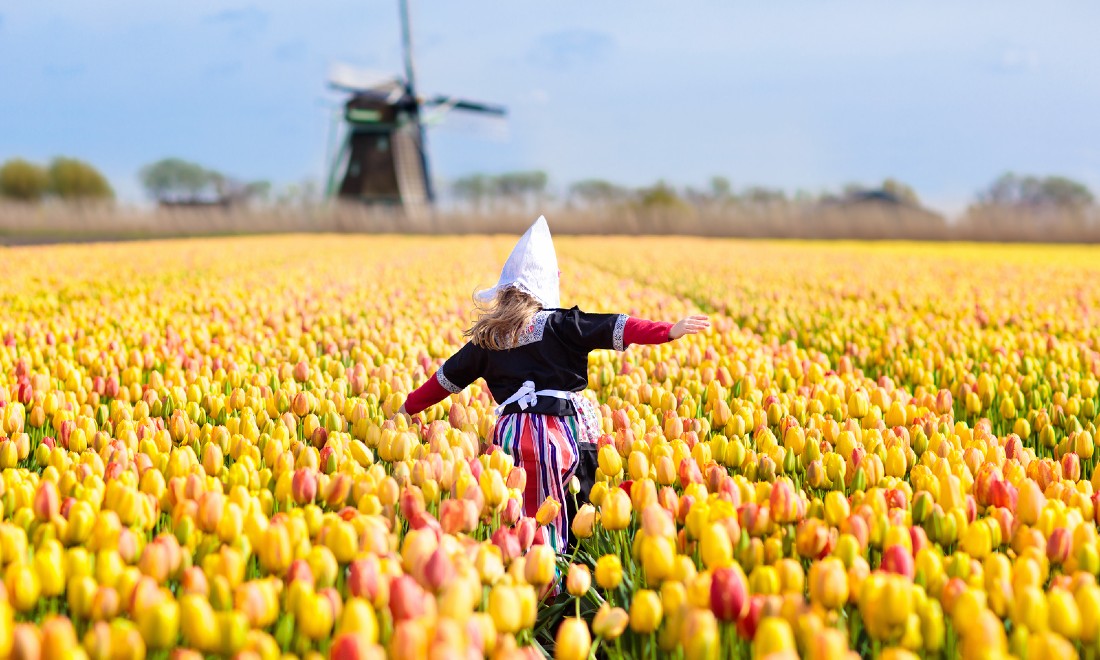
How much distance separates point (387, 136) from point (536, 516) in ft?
149

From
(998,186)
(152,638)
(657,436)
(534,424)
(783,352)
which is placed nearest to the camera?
(152,638)

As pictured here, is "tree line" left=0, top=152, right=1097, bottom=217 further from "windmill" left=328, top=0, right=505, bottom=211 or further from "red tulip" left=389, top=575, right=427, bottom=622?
"red tulip" left=389, top=575, right=427, bottom=622

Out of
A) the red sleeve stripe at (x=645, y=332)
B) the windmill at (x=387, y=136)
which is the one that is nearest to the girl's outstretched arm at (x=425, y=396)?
the red sleeve stripe at (x=645, y=332)

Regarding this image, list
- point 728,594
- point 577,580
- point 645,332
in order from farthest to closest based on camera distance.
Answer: point 645,332 → point 577,580 → point 728,594

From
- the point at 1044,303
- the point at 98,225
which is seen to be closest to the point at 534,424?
the point at 1044,303

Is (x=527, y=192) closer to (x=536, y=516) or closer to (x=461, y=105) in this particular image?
(x=461, y=105)

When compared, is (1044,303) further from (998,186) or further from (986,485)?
(998,186)

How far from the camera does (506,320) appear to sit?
3.42m

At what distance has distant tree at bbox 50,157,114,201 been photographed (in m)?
75.7

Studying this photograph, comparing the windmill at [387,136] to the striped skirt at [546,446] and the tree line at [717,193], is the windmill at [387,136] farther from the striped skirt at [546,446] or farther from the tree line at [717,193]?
the striped skirt at [546,446]

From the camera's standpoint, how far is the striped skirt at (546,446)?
126 inches

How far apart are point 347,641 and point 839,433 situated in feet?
7.27

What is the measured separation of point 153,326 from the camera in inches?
262

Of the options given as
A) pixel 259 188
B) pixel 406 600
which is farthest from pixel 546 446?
pixel 259 188
